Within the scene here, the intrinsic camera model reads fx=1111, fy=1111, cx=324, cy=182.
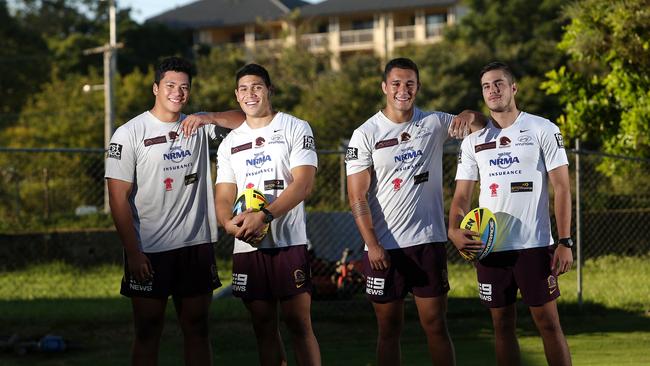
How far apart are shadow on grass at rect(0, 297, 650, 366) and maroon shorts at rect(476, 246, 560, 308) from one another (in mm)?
2878

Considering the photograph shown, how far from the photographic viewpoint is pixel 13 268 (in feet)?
63.2

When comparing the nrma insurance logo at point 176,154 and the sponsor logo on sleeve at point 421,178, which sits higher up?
the nrma insurance logo at point 176,154

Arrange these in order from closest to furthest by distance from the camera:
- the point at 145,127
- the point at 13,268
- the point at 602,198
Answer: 1. the point at 145,127
2. the point at 13,268
3. the point at 602,198

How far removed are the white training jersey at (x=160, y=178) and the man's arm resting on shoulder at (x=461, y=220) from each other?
1823 mm

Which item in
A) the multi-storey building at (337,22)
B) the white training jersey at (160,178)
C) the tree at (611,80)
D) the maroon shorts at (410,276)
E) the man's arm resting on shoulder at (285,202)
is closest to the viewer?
the man's arm resting on shoulder at (285,202)

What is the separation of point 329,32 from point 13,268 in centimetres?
6501

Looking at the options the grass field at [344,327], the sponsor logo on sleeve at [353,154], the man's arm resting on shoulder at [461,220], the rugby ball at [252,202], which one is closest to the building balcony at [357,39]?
the grass field at [344,327]

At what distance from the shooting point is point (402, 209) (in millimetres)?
8180

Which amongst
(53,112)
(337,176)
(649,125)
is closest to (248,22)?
(53,112)

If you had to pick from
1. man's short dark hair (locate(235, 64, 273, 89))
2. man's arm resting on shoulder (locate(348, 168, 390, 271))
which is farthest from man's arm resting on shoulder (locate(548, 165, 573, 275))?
man's short dark hair (locate(235, 64, 273, 89))

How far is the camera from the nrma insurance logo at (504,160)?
8.05 m

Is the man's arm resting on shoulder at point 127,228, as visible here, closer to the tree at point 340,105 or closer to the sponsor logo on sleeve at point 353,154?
the sponsor logo on sleeve at point 353,154

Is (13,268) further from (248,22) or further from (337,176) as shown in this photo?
(248,22)

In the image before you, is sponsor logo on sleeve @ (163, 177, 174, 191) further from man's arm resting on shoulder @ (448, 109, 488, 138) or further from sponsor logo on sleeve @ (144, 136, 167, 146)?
man's arm resting on shoulder @ (448, 109, 488, 138)
